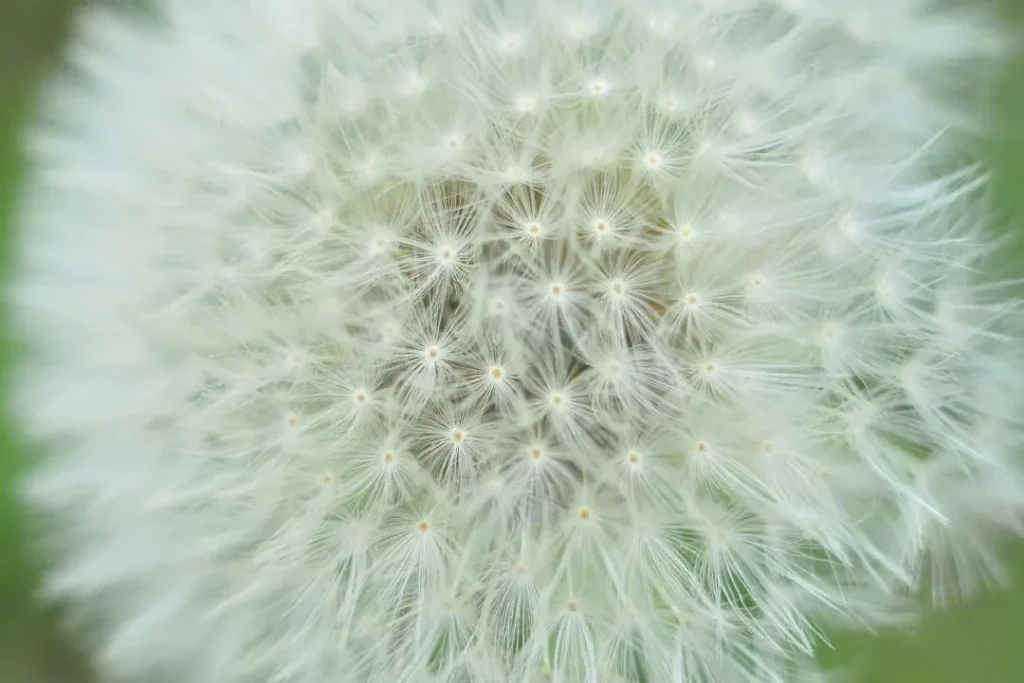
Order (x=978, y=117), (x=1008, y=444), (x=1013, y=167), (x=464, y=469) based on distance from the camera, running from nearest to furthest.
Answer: (x=464, y=469) < (x=1008, y=444) < (x=978, y=117) < (x=1013, y=167)

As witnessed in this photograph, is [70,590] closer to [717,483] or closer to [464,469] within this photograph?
[464,469]

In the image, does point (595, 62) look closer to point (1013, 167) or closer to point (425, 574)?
point (425, 574)

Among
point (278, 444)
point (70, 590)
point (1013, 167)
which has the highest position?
point (1013, 167)

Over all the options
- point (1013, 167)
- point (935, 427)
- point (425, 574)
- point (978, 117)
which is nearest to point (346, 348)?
point (425, 574)

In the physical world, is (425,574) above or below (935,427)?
below

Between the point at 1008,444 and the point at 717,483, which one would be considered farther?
the point at 1008,444

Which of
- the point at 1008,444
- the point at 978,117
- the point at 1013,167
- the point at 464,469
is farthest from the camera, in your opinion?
the point at 1013,167
